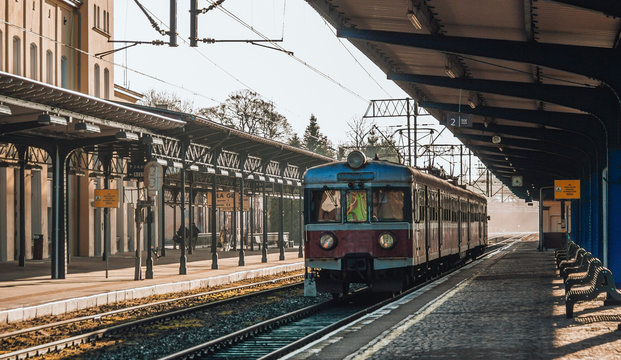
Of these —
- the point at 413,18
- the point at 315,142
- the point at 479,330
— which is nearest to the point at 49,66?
the point at 413,18

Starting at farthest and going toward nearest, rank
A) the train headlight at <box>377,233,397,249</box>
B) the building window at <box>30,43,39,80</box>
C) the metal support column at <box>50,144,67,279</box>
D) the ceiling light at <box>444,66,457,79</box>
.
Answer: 1. the building window at <box>30,43,39,80</box>
2. the metal support column at <box>50,144,67,279</box>
3. the ceiling light at <box>444,66,457,79</box>
4. the train headlight at <box>377,233,397,249</box>

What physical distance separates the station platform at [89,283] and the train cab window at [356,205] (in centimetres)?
565

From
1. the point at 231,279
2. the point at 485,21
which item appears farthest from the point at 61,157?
the point at 485,21

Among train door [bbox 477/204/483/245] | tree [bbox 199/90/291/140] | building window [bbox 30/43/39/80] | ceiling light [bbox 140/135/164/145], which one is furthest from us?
tree [bbox 199/90/291/140]

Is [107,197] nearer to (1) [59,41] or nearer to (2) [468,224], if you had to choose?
(2) [468,224]

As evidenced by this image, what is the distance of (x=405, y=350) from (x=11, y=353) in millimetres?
4887

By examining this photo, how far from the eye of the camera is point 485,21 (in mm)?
14695

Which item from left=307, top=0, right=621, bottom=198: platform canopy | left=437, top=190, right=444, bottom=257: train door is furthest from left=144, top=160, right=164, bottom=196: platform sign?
left=437, top=190, right=444, bottom=257: train door

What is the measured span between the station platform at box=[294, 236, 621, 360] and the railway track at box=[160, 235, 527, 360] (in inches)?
20.9

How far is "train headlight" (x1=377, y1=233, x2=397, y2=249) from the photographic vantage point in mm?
17406

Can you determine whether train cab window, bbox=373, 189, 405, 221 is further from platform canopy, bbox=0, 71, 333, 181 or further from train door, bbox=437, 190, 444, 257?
platform canopy, bbox=0, 71, 333, 181

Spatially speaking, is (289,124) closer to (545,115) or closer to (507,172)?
(507,172)

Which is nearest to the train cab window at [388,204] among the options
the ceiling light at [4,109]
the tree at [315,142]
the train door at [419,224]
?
the train door at [419,224]

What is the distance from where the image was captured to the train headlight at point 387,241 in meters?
17.4
